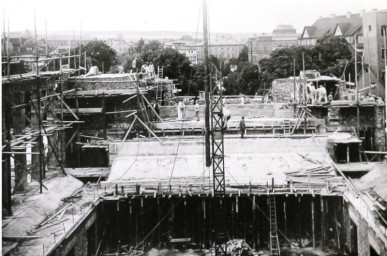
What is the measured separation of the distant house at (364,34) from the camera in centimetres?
4009

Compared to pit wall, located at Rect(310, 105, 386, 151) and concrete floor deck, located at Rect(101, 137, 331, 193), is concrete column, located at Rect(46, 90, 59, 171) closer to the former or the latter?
concrete floor deck, located at Rect(101, 137, 331, 193)

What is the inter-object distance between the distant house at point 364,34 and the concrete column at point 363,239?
46.2 feet

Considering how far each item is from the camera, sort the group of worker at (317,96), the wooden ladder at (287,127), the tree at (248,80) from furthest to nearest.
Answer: the tree at (248,80) → the group of worker at (317,96) → the wooden ladder at (287,127)

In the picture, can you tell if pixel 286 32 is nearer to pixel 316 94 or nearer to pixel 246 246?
pixel 316 94

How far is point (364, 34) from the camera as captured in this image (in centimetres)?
4328

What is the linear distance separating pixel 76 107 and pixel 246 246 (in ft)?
45.7

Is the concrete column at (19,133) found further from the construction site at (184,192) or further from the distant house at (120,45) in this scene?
the distant house at (120,45)

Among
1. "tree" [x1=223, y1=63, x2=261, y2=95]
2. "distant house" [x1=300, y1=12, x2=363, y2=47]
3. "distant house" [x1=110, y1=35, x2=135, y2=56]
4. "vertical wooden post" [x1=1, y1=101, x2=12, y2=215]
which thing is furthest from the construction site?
"distant house" [x1=110, y1=35, x2=135, y2=56]

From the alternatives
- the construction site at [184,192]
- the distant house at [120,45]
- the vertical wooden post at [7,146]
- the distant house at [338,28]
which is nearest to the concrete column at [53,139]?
the construction site at [184,192]

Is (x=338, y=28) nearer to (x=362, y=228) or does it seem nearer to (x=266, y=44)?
(x=266, y=44)

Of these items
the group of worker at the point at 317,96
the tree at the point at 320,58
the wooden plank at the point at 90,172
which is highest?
the tree at the point at 320,58

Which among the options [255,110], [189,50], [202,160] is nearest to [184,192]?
[202,160]

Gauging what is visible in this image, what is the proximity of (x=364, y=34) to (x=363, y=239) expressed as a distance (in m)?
26.5

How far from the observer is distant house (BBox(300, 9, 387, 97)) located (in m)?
40.1
